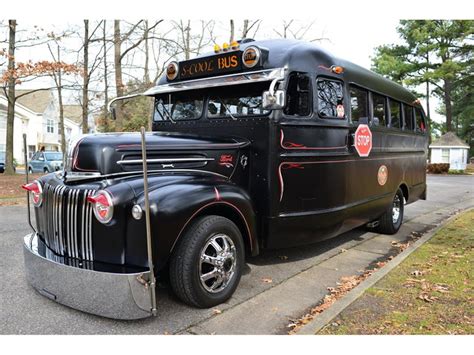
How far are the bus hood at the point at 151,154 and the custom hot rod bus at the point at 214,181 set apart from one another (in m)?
0.01

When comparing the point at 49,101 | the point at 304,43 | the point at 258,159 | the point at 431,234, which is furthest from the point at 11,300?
the point at 49,101

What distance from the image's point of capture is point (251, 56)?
4.34 meters

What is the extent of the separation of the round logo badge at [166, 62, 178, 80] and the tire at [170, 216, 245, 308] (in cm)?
234

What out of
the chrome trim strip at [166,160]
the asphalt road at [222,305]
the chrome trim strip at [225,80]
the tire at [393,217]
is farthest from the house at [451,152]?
the chrome trim strip at [166,160]

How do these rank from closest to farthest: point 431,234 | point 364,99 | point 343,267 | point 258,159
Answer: point 258,159 < point 343,267 < point 364,99 < point 431,234

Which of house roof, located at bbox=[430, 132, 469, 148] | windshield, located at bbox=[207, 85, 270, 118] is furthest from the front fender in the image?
house roof, located at bbox=[430, 132, 469, 148]

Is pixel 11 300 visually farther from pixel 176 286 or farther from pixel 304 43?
pixel 304 43

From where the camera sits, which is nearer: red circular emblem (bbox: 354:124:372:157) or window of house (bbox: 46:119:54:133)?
red circular emblem (bbox: 354:124:372:157)

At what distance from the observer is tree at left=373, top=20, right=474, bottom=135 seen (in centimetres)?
2552

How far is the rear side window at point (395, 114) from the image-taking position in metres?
6.69

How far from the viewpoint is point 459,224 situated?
7.71m

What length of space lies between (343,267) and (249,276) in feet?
4.25

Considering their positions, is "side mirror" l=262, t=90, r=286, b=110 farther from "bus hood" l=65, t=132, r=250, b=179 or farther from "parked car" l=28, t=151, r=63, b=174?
"parked car" l=28, t=151, r=63, b=174

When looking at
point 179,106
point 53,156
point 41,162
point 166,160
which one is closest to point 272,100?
point 166,160
